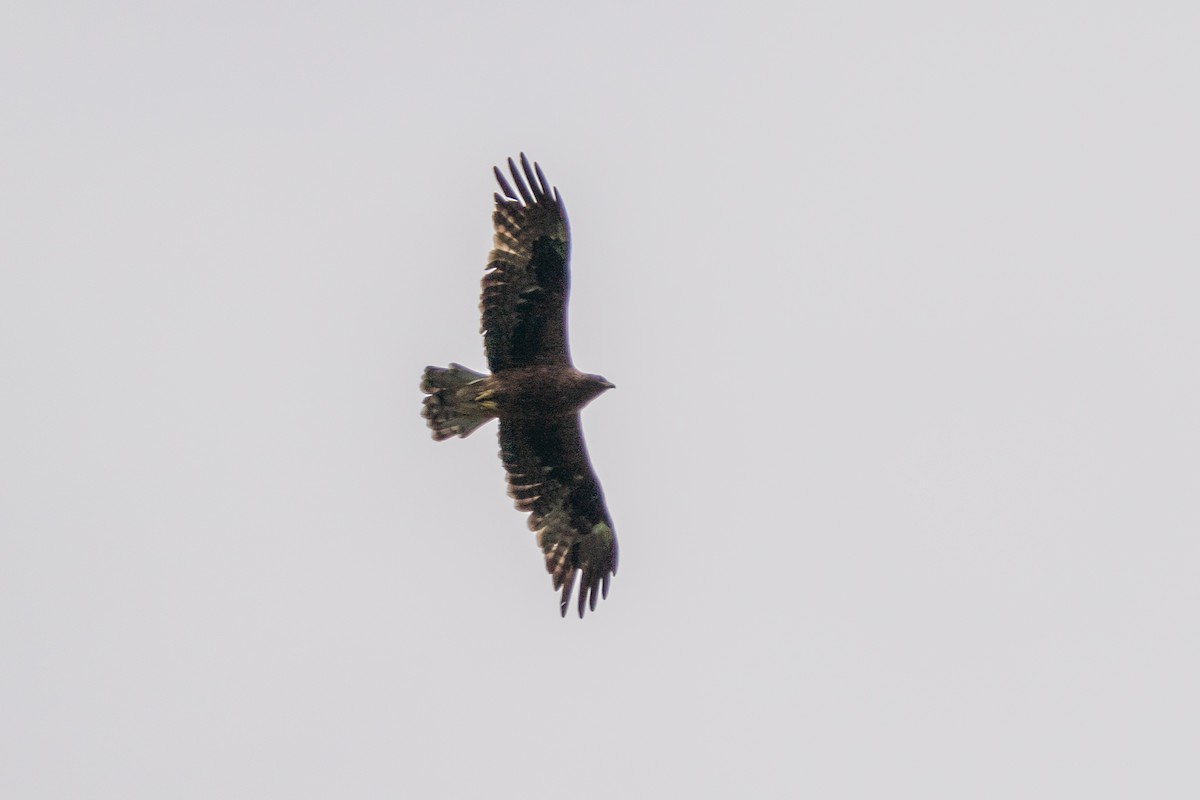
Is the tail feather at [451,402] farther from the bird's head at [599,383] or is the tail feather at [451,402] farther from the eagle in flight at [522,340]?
the bird's head at [599,383]

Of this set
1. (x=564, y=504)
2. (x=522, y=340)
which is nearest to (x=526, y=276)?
(x=522, y=340)

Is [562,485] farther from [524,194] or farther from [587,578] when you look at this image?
[524,194]

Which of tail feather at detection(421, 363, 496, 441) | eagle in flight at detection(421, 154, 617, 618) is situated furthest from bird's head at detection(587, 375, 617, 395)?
tail feather at detection(421, 363, 496, 441)

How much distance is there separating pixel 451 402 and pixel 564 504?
5.46 feet

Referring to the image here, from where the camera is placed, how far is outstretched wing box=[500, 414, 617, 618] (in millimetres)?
18547

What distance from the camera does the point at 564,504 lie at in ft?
61.6

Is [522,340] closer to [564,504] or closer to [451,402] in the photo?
[451,402]

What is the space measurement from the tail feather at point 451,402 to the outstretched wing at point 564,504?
1.61ft

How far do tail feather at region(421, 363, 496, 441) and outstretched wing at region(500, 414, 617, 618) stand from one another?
19.3 inches

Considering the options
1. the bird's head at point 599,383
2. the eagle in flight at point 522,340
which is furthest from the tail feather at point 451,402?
the bird's head at point 599,383

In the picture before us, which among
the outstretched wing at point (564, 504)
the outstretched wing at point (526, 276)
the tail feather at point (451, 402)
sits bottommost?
the outstretched wing at point (564, 504)

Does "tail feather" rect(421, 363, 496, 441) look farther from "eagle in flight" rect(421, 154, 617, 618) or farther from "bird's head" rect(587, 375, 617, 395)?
"bird's head" rect(587, 375, 617, 395)

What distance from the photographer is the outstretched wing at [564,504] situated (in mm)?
18547

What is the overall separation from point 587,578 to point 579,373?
2.24 m
